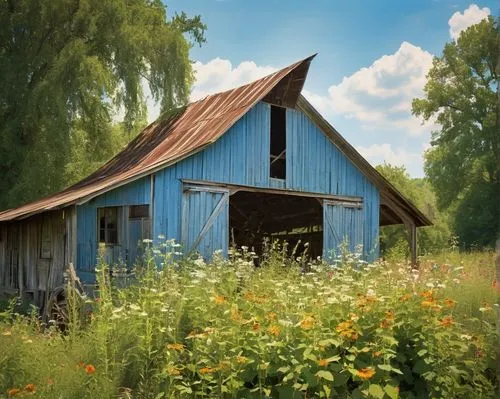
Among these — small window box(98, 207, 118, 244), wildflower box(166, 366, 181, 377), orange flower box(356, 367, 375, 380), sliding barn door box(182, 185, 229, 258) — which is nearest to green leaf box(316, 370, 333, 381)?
orange flower box(356, 367, 375, 380)

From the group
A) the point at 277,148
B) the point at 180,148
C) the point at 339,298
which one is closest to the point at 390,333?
the point at 339,298

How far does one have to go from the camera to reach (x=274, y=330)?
466 cm

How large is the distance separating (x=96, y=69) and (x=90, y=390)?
615 inches

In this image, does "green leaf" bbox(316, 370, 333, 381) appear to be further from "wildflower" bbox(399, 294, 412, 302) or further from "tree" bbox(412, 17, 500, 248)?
"tree" bbox(412, 17, 500, 248)

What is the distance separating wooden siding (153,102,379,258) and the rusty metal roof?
0.36 metres

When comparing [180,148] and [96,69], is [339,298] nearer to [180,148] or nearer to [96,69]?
[180,148]

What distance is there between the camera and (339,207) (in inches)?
630

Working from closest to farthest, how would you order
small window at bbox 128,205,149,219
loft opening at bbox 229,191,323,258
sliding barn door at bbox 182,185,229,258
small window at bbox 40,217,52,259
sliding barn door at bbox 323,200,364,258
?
small window at bbox 128,205,149,219 < sliding barn door at bbox 182,185,229,258 < small window at bbox 40,217,52,259 < sliding barn door at bbox 323,200,364,258 < loft opening at bbox 229,191,323,258

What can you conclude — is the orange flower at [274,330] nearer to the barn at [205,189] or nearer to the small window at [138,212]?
the barn at [205,189]

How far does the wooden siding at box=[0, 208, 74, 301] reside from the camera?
13.3m

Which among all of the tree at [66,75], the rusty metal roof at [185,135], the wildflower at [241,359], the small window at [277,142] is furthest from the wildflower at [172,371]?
the tree at [66,75]

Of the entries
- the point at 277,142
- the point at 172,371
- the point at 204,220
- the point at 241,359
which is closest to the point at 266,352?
the point at 241,359

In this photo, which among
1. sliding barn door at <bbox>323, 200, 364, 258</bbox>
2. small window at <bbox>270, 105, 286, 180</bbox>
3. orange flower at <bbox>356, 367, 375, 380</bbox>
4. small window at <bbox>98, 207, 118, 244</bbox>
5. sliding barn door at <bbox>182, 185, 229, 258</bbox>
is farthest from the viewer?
small window at <bbox>270, 105, 286, 180</bbox>

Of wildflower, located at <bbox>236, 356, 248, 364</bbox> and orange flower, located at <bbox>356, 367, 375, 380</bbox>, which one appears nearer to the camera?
orange flower, located at <bbox>356, 367, 375, 380</bbox>
